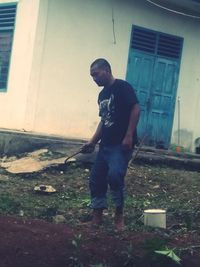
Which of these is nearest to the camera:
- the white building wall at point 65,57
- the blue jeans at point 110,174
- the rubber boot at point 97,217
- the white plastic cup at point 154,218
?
the blue jeans at point 110,174

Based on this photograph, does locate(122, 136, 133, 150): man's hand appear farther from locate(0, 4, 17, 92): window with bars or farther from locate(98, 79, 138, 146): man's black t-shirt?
locate(0, 4, 17, 92): window with bars

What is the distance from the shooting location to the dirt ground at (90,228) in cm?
421

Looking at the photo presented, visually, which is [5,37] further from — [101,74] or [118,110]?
[118,110]

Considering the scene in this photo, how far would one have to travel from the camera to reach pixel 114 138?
17.5 feet

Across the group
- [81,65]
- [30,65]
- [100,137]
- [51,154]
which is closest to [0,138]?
[51,154]

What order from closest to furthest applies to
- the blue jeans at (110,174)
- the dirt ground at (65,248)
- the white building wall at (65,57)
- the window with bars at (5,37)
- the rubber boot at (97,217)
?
the dirt ground at (65,248), the blue jeans at (110,174), the rubber boot at (97,217), the white building wall at (65,57), the window with bars at (5,37)

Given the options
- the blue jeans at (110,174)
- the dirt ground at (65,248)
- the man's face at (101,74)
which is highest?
the man's face at (101,74)

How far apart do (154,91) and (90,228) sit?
709cm

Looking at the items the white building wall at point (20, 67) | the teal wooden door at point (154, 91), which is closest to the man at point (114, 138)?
the white building wall at point (20, 67)

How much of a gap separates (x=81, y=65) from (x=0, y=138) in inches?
108

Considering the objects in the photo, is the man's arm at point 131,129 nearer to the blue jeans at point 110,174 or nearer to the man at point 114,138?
the man at point 114,138

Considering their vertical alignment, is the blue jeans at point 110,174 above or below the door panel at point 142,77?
below

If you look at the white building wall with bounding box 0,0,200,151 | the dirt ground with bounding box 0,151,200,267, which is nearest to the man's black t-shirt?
the dirt ground with bounding box 0,151,200,267

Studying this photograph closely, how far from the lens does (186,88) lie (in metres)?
12.4
